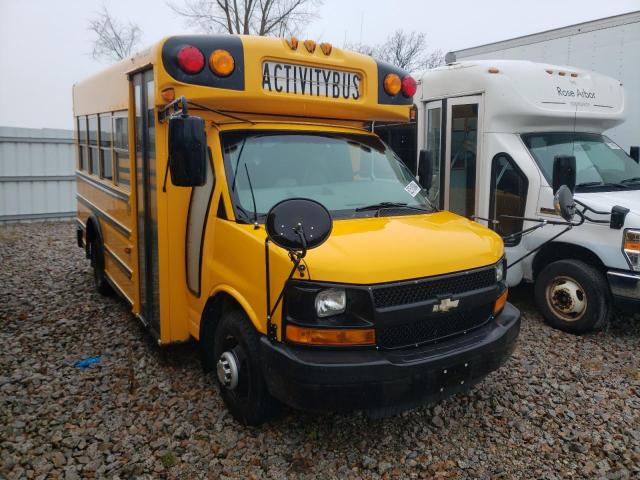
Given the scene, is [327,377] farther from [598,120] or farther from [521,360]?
[598,120]

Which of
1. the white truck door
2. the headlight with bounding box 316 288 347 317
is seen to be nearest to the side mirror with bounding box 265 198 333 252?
the headlight with bounding box 316 288 347 317

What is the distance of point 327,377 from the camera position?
290 centimetres

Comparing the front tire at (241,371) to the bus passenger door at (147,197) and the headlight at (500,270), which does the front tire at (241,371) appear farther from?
the headlight at (500,270)

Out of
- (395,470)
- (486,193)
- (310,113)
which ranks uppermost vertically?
(310,113)

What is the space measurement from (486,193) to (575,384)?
2.45 metres

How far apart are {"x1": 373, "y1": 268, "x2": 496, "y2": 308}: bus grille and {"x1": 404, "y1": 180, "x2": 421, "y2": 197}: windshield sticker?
104cm

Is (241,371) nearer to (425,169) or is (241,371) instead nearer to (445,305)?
(445,305)

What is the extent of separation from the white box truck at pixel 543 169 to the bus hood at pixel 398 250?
148 centimetres

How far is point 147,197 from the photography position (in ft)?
14.3

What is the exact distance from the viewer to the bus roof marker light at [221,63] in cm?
371

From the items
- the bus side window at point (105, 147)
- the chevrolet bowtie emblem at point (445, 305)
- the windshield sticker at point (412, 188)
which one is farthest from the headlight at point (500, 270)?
the bus side window at point (105, 147)

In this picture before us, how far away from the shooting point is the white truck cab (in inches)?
204

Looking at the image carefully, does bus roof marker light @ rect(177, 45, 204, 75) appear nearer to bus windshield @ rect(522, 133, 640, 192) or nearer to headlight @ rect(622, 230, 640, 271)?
bus windshield @ rect(522, 133, 640, 192)

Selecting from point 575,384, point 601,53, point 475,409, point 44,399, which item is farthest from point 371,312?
point 601,53
